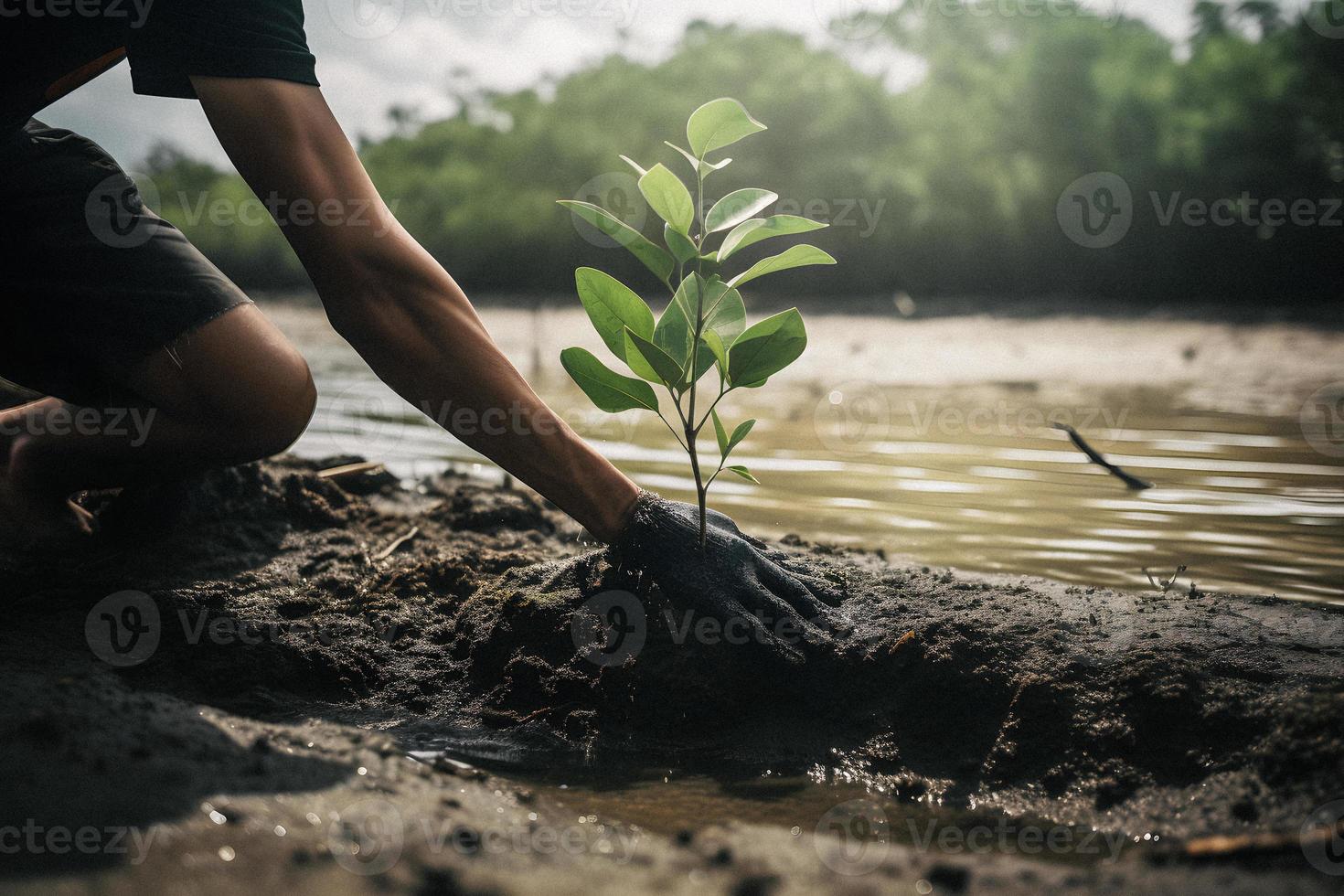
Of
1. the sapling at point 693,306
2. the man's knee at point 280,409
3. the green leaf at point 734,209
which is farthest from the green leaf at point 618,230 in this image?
the man's knee at point 280,409

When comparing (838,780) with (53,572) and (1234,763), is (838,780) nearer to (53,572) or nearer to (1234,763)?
(1234,763)

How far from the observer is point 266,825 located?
1.05m

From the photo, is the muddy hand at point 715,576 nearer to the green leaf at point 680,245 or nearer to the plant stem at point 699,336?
the plant stem at point 699,336

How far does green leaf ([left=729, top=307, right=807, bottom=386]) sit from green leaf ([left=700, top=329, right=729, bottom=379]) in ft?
0.07

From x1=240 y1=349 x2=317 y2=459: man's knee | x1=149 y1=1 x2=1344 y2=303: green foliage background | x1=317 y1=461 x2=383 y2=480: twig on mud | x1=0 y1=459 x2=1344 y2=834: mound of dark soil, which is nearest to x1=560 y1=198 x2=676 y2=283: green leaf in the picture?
x1=0 y1=459 x2=1344 y2=834: mound of dark soil

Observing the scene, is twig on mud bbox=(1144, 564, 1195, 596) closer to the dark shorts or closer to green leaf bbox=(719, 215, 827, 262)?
green leaf bbox=(719, 215, 827, 262)

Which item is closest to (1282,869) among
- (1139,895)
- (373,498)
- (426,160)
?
(1139,895)

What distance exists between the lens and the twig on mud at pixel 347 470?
9.16 ft

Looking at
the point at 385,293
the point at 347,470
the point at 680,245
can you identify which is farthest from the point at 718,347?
the point at 347,470

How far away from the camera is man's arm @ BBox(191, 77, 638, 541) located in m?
1.44

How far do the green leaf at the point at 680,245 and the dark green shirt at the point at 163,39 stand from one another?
64cm

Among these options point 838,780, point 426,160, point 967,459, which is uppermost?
point 426,160

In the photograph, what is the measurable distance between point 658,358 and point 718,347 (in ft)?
0.38

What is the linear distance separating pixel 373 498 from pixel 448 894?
6.69 ft
